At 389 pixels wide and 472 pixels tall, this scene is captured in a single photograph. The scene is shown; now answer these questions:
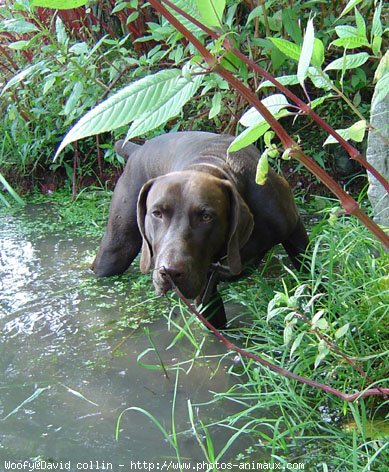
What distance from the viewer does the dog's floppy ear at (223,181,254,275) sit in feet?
9.96

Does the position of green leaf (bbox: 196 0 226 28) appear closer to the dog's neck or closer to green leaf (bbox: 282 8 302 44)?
the dog's neck

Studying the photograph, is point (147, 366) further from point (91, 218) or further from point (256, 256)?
point (91, 218)

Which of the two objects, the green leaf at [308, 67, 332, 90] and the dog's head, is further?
the dog's head

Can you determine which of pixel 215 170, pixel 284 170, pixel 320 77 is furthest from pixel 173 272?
pixel 284 170

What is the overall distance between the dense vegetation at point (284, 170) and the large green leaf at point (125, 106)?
5cm

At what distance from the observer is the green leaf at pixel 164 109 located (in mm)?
877

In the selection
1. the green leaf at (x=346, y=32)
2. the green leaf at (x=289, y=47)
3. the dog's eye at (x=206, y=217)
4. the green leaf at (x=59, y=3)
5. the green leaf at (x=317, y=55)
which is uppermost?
the green leaf at (x=59, y=3)

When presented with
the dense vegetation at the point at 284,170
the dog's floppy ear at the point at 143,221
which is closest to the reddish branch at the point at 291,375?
the dense vegetation at the point at 284,170

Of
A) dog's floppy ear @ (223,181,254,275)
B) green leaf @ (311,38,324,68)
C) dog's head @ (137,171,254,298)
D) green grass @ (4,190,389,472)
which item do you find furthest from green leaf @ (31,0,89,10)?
dog's floppy ear @ (223,181,254,275)

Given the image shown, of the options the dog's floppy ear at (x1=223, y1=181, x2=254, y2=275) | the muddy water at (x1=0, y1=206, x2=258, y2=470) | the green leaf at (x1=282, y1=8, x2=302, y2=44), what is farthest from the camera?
the green leaf at (x1=282, y1=8, x2=302, y2=44)

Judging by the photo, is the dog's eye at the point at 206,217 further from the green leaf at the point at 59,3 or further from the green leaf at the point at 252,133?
the green leaf at the point at 59,3

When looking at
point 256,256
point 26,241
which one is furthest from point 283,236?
point 26,241

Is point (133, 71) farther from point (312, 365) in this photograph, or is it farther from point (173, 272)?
point (312, 365)

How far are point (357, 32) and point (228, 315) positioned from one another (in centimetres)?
224
